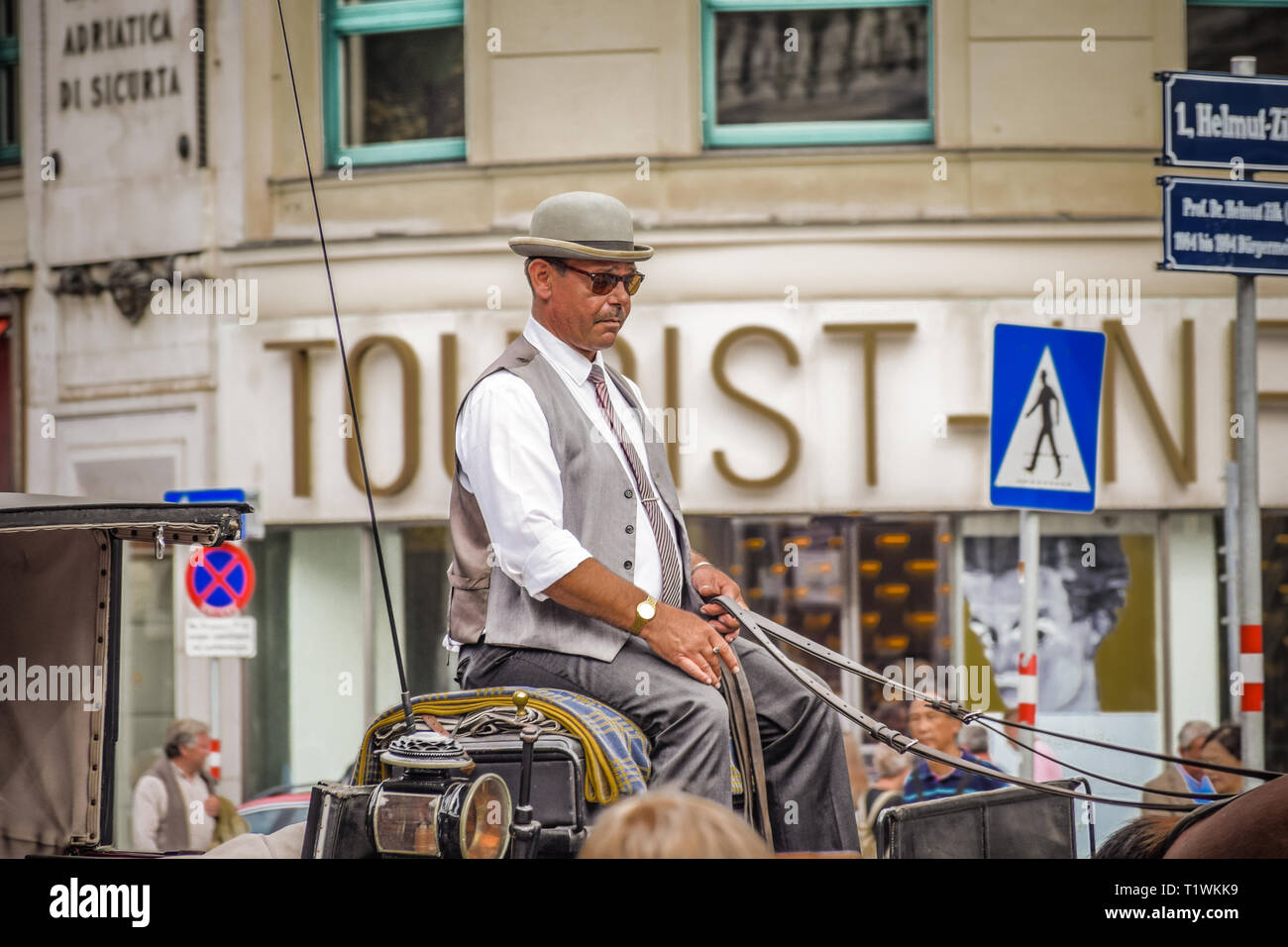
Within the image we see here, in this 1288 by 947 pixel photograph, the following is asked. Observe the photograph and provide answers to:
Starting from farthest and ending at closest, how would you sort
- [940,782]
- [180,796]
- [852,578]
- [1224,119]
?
[852,578]
[180,796]
[1224,119]
[940,782]

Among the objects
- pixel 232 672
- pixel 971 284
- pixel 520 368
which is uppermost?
pixel 971 284

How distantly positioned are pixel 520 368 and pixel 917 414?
426cm

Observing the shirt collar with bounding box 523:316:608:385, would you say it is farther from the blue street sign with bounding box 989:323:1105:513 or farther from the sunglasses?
the blue street sign with bounding box 989:323:1105:513

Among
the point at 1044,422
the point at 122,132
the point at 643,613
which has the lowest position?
the point at 643,613

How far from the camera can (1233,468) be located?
5.78m

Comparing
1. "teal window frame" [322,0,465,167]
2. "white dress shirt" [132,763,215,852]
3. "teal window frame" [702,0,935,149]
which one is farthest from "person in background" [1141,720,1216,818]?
"teal window frame" [322,0,465,167]

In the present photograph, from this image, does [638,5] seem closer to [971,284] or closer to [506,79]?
[506,79]

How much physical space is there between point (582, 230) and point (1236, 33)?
9.27 feet

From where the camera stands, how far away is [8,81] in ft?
13.2

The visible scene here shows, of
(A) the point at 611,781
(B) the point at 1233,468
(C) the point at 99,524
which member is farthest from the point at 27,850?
(B) the point at 1233,468

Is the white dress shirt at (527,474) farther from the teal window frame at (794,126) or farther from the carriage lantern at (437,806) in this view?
the teal window frame at (794,126)

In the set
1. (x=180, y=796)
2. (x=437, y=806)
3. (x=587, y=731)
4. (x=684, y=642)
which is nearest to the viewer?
(x=437, y=806)

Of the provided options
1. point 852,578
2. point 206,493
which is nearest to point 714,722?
point 852,578

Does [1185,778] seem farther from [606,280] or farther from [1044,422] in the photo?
[606,280]
